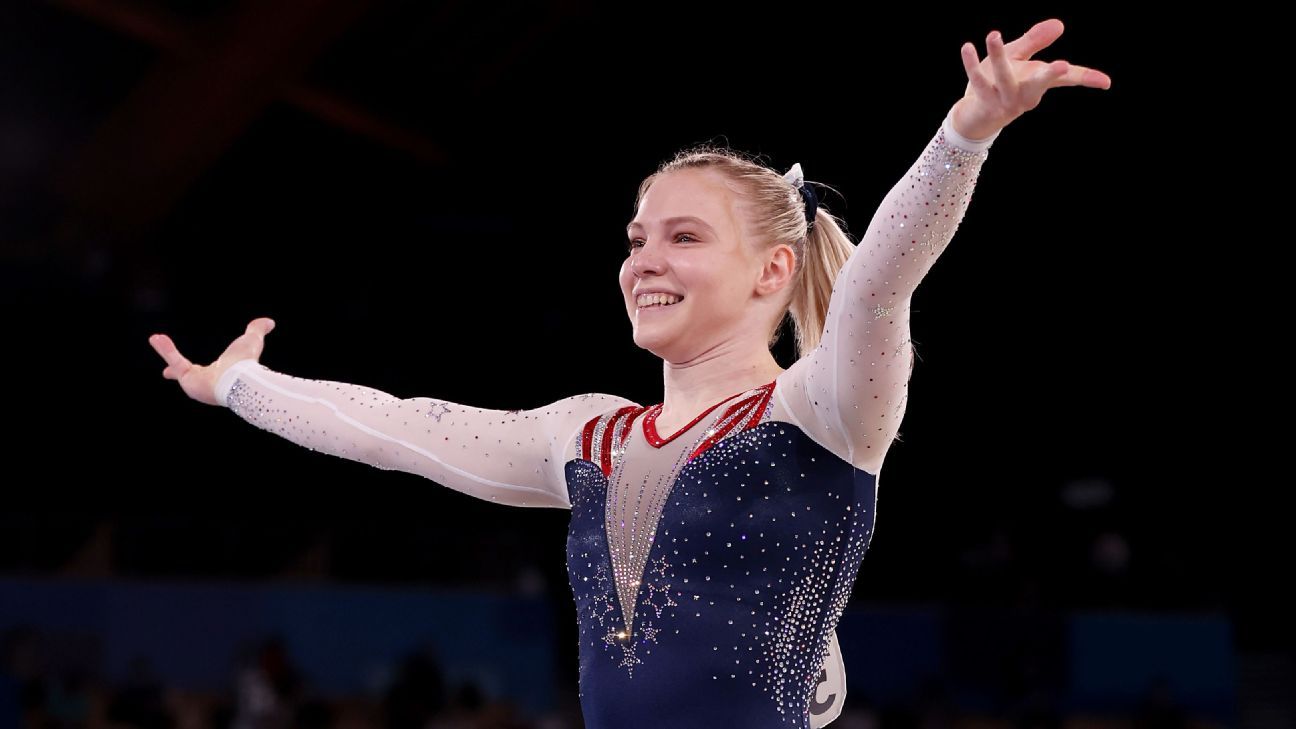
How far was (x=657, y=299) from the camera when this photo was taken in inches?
76.3

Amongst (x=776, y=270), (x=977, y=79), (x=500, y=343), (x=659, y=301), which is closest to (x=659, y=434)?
(x=659, y=301)

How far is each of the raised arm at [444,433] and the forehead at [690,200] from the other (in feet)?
0.96

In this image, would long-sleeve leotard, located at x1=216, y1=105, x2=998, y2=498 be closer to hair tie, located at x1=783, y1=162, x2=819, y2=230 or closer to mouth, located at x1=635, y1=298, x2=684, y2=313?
mouth, located at x1=635, y1=298, x2=684, y2=313

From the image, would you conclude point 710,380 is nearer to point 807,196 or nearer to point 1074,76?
point 807,196

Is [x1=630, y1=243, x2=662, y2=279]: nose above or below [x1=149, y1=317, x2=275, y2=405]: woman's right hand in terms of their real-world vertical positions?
below

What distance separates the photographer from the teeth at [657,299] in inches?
76.0

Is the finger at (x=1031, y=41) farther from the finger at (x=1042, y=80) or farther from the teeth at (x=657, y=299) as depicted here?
the teeth at (x=657, y=299)

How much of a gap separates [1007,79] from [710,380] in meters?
0.66

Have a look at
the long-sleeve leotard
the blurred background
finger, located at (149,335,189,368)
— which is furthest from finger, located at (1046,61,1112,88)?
the blurred background

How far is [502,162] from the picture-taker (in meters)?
9.56

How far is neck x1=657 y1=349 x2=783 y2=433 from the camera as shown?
194 centimetres

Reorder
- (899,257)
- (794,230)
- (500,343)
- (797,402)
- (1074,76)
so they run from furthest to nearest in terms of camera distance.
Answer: (500,343)
(794,230)
(797,402)
(899,257)
(1074,76)

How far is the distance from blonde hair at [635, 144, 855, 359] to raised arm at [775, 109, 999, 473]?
0.28 metres

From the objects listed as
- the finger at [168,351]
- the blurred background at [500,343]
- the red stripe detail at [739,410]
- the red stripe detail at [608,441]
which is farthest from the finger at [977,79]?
the blurred background at [500,343]
